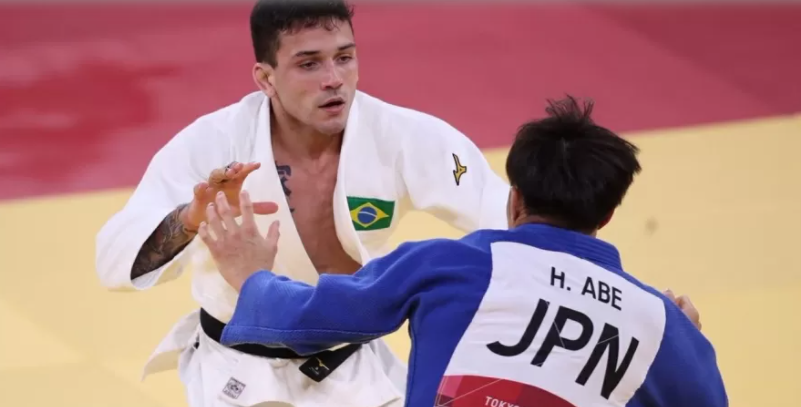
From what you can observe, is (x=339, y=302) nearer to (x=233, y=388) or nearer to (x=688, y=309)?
(x=688, y=309)

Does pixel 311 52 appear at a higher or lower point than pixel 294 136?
higher

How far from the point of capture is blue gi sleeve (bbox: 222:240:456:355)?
121 inches

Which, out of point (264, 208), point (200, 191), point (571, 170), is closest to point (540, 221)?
point (571, 170)

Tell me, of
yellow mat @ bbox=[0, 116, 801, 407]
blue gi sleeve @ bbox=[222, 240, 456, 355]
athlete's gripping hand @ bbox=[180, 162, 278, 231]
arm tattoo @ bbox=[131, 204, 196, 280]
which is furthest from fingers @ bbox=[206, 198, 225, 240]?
yellow mat @ bbox=[0, 116, 801, 407]

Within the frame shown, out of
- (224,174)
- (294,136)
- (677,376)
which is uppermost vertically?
(294,136)

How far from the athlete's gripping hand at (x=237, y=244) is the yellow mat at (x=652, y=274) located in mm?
2581

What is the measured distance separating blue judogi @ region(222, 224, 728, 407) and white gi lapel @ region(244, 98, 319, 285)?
1.30 meters

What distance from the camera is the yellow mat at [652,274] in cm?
597

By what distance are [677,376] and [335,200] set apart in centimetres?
172

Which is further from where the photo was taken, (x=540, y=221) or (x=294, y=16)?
(x=294, y=16)

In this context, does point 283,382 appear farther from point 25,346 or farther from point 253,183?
point 25,346

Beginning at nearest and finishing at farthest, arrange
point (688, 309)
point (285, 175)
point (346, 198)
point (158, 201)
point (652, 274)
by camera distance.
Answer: point (688, 309)
point (158, 201)
point (346, 198)
point (285, 175)
point (652, 274)

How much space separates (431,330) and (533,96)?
6.15 meters

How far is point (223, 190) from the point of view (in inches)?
152
